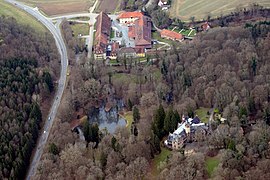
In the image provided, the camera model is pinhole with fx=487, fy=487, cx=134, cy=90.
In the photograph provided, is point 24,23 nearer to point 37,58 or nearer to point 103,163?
point 37,58

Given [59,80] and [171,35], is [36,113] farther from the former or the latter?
[171,35]

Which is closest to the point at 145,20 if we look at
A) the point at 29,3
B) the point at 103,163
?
the point at 29,3

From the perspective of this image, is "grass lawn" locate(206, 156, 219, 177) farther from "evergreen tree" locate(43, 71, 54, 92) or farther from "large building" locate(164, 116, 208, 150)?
"evergreen tree" locate(43, 71, 54, 92)

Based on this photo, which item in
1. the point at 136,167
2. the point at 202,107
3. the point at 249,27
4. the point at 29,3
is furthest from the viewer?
the point at 29,3

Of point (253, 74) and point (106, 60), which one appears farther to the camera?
point (106, 60)

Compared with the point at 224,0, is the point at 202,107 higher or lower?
lower

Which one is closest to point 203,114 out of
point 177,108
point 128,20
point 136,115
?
point 177,108

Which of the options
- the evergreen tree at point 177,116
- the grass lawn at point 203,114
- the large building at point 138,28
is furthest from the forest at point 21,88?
the grass lawn at point 203,114

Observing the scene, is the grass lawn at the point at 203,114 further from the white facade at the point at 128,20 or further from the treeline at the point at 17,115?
the white facade at the point at 128,20
